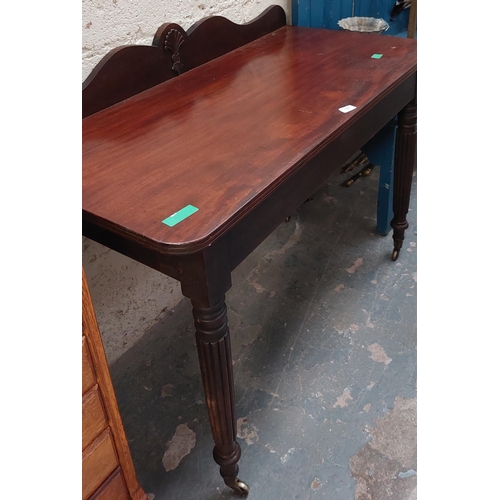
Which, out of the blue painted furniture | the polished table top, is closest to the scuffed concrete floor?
the blue painted furniture

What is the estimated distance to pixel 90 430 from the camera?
98 centimetres

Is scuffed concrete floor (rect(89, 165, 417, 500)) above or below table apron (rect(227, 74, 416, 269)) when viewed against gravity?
below

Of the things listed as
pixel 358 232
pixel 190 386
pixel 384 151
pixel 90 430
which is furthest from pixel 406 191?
pixel 90 430

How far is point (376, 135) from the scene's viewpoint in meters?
2.07

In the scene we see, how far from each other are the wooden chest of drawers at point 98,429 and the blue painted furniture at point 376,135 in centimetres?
152

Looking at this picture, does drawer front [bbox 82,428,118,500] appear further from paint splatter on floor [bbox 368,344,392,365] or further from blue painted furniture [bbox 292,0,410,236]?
blue painted furniture [bbox 292,0,410,236]

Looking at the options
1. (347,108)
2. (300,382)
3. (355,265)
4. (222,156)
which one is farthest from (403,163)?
(222,156)

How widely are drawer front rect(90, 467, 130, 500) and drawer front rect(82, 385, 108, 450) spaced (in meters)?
0.13

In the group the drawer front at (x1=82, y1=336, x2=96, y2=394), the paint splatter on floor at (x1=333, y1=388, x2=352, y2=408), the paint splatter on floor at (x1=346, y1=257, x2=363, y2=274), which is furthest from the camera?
the paint splatter on floor at (x1=346, y1=257, x2=363, y2=274)

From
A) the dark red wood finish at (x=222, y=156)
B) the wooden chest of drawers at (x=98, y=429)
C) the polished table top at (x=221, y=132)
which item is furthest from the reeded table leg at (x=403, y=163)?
the wooden chest of drawers at (x=98, y=429)

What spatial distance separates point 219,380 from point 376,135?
4.44 ft

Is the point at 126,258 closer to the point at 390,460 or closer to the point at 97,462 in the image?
the point at 97,462

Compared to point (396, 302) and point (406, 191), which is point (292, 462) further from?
point (406, 191)

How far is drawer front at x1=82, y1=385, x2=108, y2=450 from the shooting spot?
948mm
